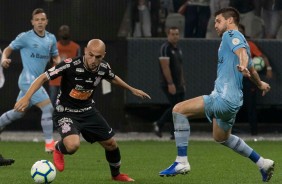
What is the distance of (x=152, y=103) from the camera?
825 inches

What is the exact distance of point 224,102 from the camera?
11773 mm

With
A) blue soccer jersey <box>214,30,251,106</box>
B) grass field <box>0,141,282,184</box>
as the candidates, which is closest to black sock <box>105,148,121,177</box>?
grass field <box>0,141,282,184</box>

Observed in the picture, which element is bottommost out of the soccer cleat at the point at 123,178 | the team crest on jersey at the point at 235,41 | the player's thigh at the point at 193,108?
the soccer cleat at the point at 123,178

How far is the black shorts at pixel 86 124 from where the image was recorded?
12.1 m

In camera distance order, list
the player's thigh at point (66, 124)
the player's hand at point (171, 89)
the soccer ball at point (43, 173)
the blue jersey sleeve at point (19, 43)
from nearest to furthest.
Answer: the soccer ball at point (43, 173) < the player's thigh at point (66, 124) < the blue jersey sleeve at point (19, 43) < the player's hand at point (171, 89)

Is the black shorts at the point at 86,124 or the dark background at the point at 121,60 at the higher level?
the black shorts at the point at 86,124

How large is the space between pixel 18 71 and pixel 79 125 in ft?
31.3

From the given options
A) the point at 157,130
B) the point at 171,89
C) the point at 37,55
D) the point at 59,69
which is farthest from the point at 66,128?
the point at 157,130

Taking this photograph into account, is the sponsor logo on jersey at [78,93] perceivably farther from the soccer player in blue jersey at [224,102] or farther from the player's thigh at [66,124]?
the soccer player in blue jersey at [224,102]

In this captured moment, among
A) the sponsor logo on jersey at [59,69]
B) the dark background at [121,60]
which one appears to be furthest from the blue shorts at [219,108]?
the dark background at [121,60]

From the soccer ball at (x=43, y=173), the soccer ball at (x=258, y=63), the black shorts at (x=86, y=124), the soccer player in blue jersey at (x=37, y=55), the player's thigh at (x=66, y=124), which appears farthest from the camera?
the soccer ball at (x=258, y=63)

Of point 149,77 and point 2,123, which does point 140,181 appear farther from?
point 149,77

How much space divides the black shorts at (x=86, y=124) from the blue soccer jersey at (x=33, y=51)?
466cm

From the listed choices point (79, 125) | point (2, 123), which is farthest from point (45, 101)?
point (79, 125)
